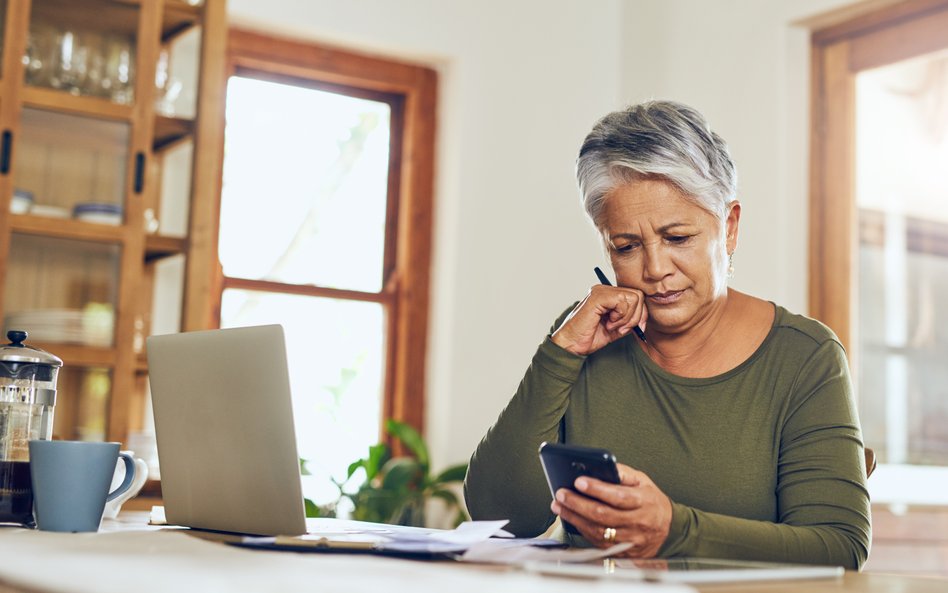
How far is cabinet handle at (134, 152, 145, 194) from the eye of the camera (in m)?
3.06

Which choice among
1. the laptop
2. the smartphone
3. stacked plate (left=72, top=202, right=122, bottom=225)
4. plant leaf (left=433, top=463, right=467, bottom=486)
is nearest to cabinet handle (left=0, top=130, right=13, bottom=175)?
stacked plate (left=72, top=202, right=122, bottom=225)

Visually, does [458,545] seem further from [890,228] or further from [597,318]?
[890,228]

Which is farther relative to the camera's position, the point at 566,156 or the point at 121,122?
the point at 566,156

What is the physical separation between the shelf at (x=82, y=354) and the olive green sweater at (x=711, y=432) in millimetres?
1559

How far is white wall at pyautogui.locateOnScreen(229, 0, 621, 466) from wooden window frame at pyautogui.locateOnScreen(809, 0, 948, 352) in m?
0.85

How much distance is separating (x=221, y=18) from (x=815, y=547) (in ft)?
8.04

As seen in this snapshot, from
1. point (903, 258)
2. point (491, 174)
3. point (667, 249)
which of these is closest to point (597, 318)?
point (667, 249)

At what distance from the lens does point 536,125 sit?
3945 mm

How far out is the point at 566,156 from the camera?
3.99 meters

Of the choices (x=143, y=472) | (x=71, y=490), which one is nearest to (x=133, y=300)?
(x=143, y=472)

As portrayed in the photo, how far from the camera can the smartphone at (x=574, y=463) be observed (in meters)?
1.16

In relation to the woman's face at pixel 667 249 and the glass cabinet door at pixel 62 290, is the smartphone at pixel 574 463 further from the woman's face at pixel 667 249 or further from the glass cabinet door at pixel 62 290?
the glass cabinet door at pixel 62 290

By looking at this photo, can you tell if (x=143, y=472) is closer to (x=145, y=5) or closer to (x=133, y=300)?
(x=133, y=300)

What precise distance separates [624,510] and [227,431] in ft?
1.57
